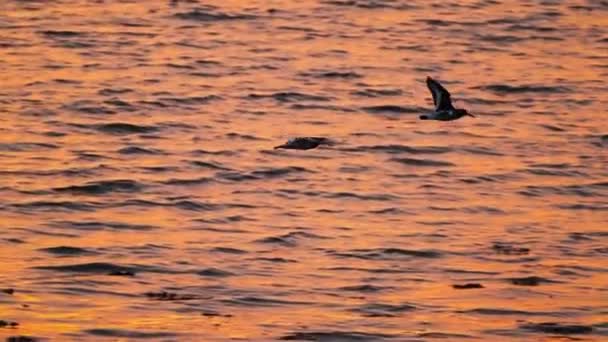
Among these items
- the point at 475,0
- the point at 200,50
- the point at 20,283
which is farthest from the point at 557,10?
the point at 20,283

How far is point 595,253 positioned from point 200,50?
14195 mm

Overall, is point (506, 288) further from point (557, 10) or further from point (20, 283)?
point (557, 10)

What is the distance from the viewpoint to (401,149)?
27.3m

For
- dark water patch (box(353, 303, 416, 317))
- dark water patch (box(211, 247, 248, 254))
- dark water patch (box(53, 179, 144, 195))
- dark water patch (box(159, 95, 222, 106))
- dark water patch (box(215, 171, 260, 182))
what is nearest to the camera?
dark water patch (box(353, 303, 416, 317))

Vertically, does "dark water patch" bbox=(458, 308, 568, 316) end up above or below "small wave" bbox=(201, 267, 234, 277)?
below

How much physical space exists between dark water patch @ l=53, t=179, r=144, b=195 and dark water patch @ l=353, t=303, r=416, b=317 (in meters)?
5.89

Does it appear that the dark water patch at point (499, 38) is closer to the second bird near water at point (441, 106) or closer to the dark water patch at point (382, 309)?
the second bird near water at point (441, 106)

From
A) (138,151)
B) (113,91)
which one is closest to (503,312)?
(138,151)

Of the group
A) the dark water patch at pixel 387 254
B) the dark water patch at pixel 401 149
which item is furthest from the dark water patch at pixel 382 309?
the dark water patch at pixel 401 149

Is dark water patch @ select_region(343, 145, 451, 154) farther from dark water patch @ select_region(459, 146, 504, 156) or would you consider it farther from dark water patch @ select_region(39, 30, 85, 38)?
dark water patch @ select_region(39, 30, 85, 38)

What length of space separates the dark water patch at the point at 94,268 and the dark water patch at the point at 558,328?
169 inches

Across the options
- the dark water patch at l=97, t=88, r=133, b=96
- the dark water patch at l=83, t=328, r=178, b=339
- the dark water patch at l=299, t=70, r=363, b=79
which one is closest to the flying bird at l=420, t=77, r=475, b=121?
the dark water patch at l=83, t=328, r=178, b=339

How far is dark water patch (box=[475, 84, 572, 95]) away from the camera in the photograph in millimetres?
31031

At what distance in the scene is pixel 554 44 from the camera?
114ft
